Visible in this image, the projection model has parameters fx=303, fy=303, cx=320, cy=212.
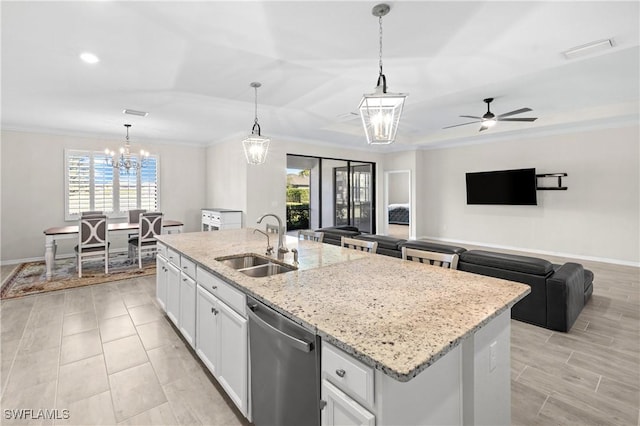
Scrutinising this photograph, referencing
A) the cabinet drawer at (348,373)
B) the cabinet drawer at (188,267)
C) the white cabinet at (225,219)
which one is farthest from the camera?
the white cabinet at (225,219)

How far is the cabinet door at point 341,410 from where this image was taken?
1006 millimetres

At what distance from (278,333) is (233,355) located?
2.18 feet

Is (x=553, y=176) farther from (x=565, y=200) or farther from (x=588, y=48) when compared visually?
(x=588, y=48)

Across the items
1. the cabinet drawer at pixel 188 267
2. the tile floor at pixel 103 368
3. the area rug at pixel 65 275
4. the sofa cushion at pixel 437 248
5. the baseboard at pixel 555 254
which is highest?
the sofa cushion at pixel 437 248

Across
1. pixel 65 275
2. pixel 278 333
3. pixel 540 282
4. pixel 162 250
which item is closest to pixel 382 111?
pixel 278 333

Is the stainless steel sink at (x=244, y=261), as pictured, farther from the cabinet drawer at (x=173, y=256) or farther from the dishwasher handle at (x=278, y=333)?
the dishwasher handle at (x=278, y=333)

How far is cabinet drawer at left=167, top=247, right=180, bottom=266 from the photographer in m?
2.78

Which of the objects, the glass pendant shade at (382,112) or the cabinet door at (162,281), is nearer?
the glass pendant shade at (382,112)

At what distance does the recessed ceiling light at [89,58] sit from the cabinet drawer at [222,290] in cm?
237

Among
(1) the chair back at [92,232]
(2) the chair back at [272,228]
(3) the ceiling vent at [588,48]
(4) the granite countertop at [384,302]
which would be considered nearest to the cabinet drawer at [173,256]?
(4) the granite countertop at [384,302]

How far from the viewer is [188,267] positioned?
253 cm

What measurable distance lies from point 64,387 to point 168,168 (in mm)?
5986

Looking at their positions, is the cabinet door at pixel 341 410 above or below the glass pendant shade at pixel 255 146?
below

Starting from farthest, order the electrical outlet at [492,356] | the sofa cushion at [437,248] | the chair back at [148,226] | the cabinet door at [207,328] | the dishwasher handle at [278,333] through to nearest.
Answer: the chair back at [148,226] → the sofa cushion at [437,248] → the cabinet door at [207,328] → the electrical outlet at [492,356] → the dishwasher handle at [278,333]
